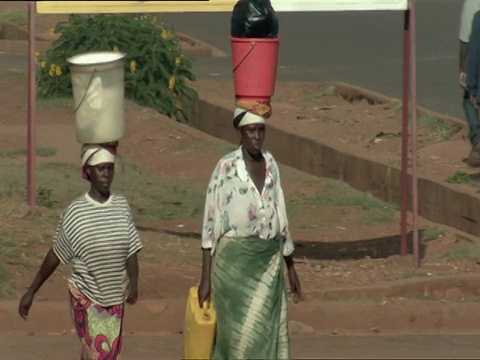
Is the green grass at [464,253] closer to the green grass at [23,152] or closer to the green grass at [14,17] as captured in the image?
the green grass at [23,152]

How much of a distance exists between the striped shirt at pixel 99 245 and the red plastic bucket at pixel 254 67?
2504 mm

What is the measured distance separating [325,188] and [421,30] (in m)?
13.8

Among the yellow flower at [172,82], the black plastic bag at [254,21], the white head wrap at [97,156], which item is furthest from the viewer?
the yellow flower at [172,82]

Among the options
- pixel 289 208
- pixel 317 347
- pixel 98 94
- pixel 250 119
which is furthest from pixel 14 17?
pixel 250 119

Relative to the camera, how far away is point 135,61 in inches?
695

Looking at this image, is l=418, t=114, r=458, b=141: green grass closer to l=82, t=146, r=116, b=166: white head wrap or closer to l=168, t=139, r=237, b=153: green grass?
l=168, t=139, r=237, b=153: green grass

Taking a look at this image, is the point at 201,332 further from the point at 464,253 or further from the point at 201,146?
the point at 201,146

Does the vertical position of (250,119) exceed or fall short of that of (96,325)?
it exceeds it

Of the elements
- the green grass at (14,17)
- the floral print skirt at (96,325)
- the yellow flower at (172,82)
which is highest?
the floral print skirt at (96,325)

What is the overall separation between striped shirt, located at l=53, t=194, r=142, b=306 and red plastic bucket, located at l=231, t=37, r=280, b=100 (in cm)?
250

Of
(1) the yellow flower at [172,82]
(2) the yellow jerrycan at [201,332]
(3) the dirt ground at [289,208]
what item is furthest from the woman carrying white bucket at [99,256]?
(1) the yellow flower at [172,82]

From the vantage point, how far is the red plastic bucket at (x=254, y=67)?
9.68 meters

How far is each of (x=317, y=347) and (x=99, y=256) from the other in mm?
2420

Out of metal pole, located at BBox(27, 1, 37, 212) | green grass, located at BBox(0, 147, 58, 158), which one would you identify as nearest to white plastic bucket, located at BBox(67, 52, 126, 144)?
metal pole, located at BBox(27, 1, 37, 212)
